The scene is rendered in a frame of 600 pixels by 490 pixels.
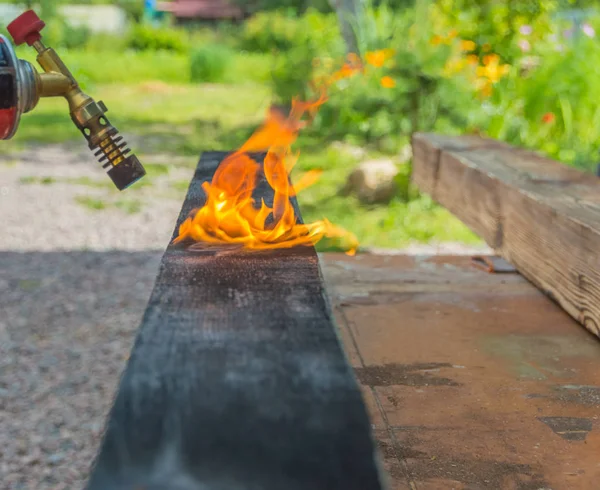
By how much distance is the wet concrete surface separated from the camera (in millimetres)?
1614

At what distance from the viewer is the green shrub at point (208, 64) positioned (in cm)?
1731

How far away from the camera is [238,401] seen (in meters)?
1.04

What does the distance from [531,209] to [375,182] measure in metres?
3.86

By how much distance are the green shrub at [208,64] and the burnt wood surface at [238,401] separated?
16.5 meters

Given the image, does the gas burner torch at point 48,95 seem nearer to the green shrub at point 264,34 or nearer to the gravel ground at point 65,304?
the gravel ground at point 65,304

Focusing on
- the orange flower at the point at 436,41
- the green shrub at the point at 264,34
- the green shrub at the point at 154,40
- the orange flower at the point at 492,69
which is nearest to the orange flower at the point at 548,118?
the orange flower at the point at 492,69

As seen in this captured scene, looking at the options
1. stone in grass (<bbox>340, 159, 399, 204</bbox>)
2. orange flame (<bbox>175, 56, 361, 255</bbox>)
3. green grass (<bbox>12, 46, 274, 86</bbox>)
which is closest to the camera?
orange flame (<bbox>175, 56, 361, 255</bbox>)

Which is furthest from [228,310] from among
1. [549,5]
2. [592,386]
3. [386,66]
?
[549,5]

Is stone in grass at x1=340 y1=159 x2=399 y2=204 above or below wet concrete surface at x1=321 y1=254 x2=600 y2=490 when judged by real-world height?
below

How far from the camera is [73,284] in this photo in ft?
15.5

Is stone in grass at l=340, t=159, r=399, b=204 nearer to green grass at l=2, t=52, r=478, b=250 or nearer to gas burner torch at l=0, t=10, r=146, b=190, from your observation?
green grass at l=2, t=52, r=478, b=250

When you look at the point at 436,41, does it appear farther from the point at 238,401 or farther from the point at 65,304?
the point at 238,401

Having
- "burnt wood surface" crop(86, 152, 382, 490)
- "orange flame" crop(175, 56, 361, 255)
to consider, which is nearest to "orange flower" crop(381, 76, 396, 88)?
"orange flame" crop(175, 56, 361, 255)

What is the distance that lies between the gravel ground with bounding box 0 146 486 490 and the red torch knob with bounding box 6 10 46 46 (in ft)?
5.19
